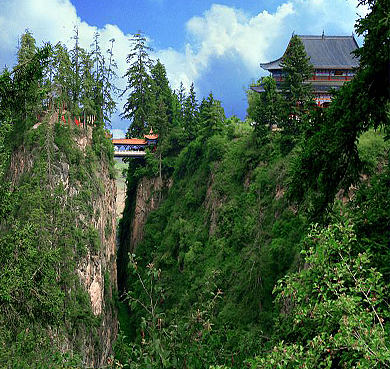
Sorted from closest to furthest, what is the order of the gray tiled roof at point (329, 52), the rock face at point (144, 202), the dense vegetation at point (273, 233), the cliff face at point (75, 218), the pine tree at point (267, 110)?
the dense vegetation at point (273, 233), the cliff face at point (75, 218), the pine tree at point (267, 110), the gray tiled roof at point (329, 52), the rock face at point (144, 202)

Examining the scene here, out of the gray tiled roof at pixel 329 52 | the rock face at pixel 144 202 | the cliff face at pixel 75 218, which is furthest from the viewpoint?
the rock face at pixel 144 202

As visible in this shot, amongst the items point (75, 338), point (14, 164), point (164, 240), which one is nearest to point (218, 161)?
point (164, 240)

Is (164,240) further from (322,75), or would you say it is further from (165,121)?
(322,75)

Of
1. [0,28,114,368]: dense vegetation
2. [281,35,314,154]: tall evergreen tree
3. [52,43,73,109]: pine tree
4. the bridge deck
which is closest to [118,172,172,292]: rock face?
the bridge deck

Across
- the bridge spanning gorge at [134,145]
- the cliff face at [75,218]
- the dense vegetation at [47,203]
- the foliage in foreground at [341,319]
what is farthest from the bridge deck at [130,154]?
the foliage in foreground at [341,319]

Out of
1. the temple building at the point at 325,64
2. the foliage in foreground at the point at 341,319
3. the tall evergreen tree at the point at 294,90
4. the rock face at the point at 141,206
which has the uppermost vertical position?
the temple building at the point at 325,64

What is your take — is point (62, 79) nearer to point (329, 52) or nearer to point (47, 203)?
point (47, 203)

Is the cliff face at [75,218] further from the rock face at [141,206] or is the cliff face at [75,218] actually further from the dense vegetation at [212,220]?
the rock face at [141,206]

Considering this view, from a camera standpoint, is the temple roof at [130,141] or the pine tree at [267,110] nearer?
the pine tree at [267,110]
